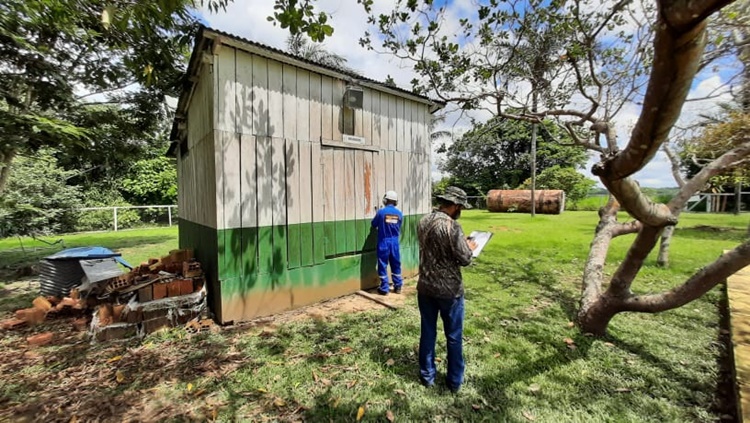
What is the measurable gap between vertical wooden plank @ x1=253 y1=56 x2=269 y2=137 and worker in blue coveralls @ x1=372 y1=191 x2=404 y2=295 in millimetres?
2367

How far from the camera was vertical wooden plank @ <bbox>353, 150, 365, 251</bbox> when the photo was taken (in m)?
5.92

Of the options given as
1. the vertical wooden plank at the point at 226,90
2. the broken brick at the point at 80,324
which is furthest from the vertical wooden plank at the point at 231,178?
the broken brick at the point at 80,324

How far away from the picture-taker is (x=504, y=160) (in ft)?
105

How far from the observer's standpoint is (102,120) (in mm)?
7578

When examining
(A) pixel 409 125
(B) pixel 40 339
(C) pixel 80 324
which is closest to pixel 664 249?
(A) pixel 409 125

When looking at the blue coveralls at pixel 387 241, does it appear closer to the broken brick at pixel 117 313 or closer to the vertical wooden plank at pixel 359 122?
the vertical wooden plank at pixel 359 122

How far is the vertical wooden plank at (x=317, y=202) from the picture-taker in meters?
5.34

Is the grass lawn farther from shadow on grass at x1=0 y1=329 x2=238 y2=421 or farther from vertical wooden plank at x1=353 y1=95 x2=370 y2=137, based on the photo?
vertical wooden plank at x1=353 y1=95 x2=370 y2=137

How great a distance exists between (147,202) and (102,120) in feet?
45.2

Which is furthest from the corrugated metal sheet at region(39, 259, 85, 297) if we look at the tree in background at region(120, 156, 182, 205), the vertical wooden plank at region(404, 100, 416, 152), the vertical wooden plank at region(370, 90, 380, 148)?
the tree in background at region(120, 156, 182, 205)

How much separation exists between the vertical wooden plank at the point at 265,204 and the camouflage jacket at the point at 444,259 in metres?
2.72

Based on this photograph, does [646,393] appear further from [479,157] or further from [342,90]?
[479,157]

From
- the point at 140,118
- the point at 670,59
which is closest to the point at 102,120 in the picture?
the point at 140,118

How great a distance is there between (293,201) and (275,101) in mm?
1539
